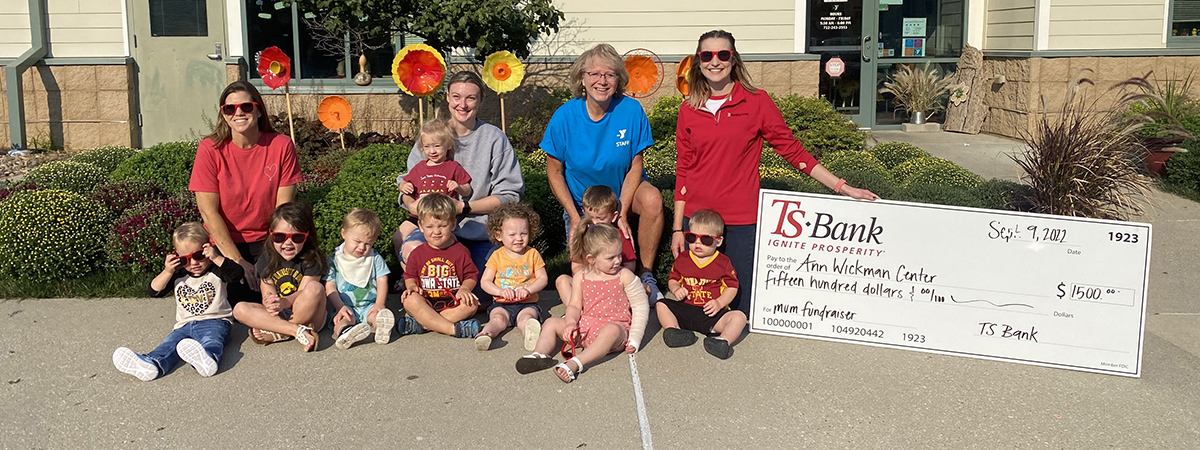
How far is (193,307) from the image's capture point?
4.84 meters

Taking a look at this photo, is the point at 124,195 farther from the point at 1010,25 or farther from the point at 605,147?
the point at 1010,25

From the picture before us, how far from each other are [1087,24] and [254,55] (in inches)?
390

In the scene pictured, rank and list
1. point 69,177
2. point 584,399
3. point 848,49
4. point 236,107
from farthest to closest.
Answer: point 848,49 < point 69,177 < point 236,107 < point 584,399

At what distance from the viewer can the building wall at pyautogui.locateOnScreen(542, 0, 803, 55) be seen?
38.3ft

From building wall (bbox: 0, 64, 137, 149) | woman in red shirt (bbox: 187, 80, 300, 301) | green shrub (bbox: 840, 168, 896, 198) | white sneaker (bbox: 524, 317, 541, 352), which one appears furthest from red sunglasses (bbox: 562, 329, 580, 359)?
building wall (bbox: 0, 64, 137, 149)

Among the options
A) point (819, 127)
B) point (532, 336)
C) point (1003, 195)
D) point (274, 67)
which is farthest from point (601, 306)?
point (819, 127)

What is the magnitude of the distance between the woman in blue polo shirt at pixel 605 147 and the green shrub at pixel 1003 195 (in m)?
2.59

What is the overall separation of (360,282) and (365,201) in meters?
1.10

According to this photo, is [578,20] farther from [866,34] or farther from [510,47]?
[866,34]

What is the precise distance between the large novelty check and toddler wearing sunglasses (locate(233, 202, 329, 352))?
86.3 inches

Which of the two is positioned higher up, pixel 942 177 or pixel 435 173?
pixel 435 173

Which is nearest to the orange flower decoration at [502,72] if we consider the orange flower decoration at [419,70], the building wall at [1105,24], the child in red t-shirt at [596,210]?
the orange flower decoration at [419,70]

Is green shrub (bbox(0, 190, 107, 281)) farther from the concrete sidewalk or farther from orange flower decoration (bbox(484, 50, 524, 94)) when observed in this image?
orange flower decoration (bbox(484, 50, 524, 94))

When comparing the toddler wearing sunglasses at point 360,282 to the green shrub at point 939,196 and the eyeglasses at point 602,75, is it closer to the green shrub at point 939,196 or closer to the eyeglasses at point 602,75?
the eyeglasses at point 602,75
